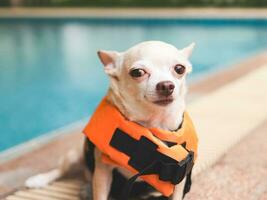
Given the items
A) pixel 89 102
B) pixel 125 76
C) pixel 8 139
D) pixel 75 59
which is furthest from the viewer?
pixel 75 59

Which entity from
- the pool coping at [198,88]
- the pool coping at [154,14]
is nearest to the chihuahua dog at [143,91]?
the pool coping at [198,88]

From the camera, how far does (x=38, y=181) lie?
129 inches

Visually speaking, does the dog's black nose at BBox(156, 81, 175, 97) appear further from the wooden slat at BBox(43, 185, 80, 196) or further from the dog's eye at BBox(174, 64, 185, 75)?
the wooden slat at BBox(43, 185, 80, 196)

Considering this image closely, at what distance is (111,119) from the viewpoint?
8.78ft

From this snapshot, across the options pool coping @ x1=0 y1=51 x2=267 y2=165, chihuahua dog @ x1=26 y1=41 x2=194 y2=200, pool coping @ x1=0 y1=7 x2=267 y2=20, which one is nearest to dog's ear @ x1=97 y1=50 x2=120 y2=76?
chihuahua dog @ x1=26 y1=41 x2=194 y2=200

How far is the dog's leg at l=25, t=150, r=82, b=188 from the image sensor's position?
3.24 metres

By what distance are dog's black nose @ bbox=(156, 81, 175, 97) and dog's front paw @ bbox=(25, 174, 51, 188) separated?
4.20ft

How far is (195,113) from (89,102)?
2.30m


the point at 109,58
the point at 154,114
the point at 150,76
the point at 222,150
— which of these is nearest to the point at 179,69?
the point at 150,76

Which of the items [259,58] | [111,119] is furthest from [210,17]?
[111,119]

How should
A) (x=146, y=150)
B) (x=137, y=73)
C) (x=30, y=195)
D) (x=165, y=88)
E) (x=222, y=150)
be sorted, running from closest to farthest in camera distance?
(x=165, y=88) < (x=137, y=73) < (x=146, y=150) < (x=30, y=195) < (x=222, y=150)

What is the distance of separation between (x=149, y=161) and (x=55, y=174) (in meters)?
0.97

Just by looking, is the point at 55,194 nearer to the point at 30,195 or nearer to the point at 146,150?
the point at 30,195

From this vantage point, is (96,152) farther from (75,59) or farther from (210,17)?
(210,17)
